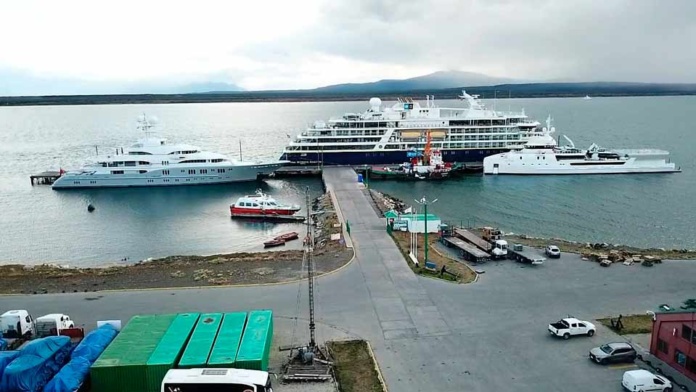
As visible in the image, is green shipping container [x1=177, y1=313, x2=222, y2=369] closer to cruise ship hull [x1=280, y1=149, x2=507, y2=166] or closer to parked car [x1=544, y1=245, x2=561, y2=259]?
parked car [x1=544, y1=245, x2=561, y2=259]

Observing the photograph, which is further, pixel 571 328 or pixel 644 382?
pixel 571 328

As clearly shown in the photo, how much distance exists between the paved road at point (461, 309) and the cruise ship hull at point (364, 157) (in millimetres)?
→ 39992

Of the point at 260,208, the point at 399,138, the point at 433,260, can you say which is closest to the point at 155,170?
the point at 260,208

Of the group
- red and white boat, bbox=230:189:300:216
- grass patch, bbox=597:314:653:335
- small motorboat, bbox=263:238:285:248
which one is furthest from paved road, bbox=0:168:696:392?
red and white boat, bbox=230:189:300:216

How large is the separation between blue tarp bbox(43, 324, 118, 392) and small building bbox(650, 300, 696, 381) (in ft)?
52.7

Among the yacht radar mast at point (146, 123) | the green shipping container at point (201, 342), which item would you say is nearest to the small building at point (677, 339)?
the green shipping container at point (201, 342)

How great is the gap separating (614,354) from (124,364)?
13483mm

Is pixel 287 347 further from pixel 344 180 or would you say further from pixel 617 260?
pixel 344 180

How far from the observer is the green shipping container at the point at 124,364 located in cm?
1391

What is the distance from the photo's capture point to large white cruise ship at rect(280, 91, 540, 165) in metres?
65.4

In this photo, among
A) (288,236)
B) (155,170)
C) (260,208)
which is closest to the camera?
(288,236)

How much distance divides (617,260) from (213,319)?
59.4 ft

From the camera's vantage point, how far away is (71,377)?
13867 mm

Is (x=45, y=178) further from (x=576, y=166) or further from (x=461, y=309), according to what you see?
(x=576, y=166)
